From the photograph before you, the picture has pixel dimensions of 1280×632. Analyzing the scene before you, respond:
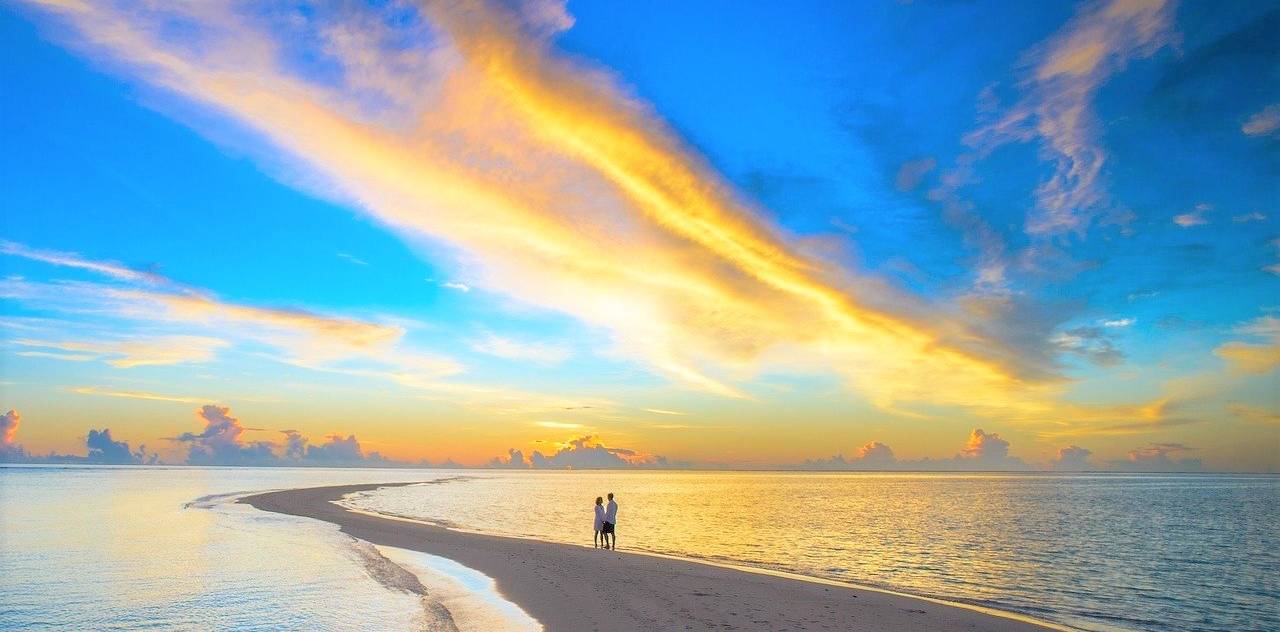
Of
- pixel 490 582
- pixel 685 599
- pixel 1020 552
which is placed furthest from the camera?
pixel 1020 552

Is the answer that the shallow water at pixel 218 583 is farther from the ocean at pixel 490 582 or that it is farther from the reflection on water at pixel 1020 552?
the reflection on water at pixel 1020 552

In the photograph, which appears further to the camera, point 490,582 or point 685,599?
point 490,582

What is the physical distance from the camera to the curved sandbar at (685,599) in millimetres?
21609

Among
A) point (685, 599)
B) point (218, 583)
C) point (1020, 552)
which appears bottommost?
point (1020, 552)

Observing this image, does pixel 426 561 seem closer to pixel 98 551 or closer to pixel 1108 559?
pixel 98 551

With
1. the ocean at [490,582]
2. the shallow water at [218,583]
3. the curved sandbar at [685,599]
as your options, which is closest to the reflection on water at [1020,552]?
the ocean at [490,582]

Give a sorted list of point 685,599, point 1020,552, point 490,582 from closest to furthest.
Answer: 1. point 685,599
2. point 490,582
3. point 1020,552

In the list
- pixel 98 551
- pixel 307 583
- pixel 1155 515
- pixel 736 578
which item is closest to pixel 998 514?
pixel 1155 515

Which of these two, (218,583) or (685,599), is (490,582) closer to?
(685,599)

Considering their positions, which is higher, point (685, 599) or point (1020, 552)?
point (685, 599)

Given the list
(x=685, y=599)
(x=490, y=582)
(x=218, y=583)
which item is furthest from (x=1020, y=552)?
(x=218, y=583)

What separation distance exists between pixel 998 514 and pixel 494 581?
84026 millimetres

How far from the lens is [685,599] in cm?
2500

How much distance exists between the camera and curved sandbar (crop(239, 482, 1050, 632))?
70.9ft
